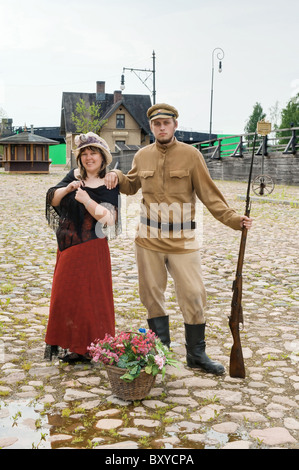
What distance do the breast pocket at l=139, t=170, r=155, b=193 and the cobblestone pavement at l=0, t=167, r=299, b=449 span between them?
1.49 metres

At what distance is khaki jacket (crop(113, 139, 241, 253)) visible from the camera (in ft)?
14.9

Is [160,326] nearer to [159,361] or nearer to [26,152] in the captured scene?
[159,361]

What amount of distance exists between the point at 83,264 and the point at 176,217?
0.85 meters

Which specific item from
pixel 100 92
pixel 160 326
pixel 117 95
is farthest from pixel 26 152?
pixel 160 326

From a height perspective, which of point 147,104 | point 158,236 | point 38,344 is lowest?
point 38,344

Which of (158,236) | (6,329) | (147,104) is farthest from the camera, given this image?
(147,104)

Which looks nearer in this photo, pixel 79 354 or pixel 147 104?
pixel 79 354

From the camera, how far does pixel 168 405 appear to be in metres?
3.90

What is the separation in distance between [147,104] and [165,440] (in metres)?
58.0

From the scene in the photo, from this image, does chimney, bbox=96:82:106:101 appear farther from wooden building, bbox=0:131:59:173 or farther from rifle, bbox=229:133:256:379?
rifle, bbox=229:133:256:379

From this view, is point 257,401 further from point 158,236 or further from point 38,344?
point 38,344

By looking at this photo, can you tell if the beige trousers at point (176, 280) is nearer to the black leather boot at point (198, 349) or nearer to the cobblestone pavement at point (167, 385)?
the black leather boot at point (198, 349)

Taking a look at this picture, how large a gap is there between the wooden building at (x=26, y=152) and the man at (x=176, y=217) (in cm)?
3283
